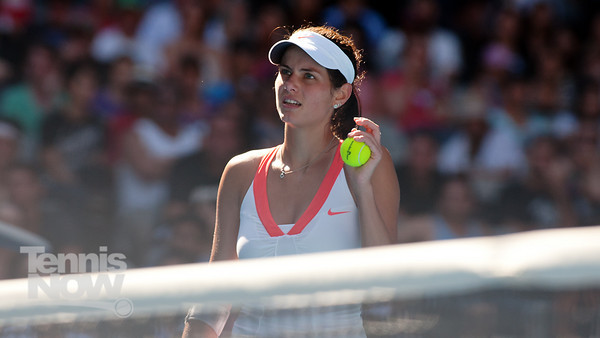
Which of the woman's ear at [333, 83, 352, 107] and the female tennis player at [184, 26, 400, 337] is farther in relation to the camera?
the woman's ear at [333, 83, 352, 107]

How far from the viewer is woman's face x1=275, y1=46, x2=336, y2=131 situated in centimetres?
294

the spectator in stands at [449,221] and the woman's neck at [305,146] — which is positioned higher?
the spectator in stands at [449,221]

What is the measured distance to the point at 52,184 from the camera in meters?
6.38

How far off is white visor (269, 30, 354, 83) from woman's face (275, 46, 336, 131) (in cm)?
5

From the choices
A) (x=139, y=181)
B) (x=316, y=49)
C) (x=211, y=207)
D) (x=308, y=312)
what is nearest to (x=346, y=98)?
(x=316, y=49)

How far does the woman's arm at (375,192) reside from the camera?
2.70 m

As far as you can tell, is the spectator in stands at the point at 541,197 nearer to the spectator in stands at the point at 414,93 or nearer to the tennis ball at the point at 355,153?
the spectator in stands at the point at 414,93

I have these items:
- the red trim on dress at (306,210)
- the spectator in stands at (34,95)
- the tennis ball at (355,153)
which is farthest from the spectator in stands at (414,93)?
the tennis ball at (355,153)

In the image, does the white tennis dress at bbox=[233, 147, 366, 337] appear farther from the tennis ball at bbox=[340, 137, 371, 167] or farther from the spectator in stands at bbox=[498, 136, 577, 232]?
the spectator in stands at bbox=[498, 136, 577, 232]

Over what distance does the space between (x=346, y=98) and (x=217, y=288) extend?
148cm

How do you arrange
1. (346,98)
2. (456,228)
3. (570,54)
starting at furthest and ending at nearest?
(570,54), (456,228), (346,98)

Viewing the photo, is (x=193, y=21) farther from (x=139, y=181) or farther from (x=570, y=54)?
(x=570, y=54)

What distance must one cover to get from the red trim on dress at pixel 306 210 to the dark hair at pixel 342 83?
0.19m

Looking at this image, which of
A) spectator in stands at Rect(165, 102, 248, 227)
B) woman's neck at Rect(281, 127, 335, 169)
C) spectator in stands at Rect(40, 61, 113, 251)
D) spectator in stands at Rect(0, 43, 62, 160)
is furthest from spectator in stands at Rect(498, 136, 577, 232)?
spectator in stands at Rect(0, 43, 62, 160)
